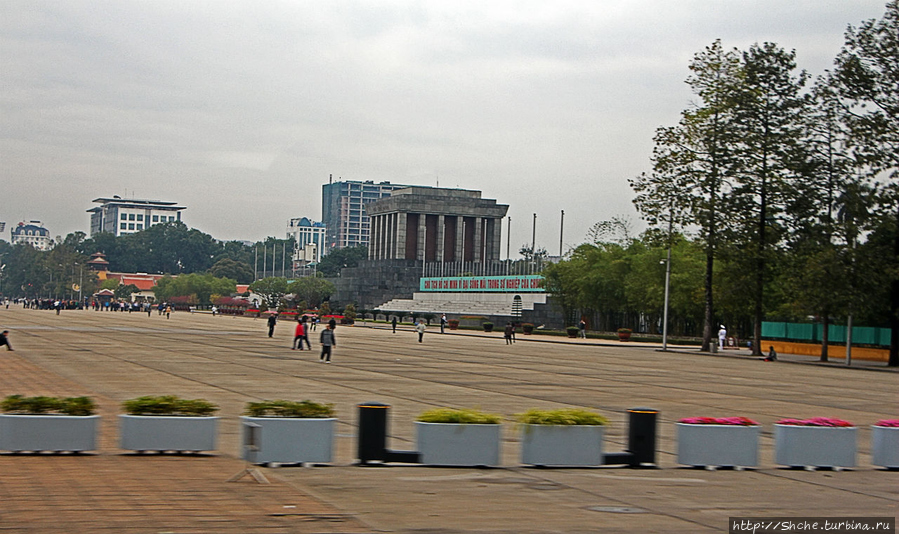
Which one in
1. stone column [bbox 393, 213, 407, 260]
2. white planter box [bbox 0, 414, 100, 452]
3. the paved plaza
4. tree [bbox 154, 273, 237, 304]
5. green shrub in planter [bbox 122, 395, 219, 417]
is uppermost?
stone column [bbox 393, 213, 407, 260]

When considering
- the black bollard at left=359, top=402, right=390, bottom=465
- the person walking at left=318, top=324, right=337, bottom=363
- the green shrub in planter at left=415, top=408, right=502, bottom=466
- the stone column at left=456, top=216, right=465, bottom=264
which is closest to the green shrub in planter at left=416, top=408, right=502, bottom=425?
the green shrub in planter at left=415, top=408, right=502, bottom=466

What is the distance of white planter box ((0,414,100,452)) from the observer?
14.4 meters

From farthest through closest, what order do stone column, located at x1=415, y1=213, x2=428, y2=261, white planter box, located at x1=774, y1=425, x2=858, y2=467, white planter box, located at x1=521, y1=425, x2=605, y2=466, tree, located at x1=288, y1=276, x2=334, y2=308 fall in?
stone column, located at x1=415, y1=213, x2=428, y2=261, tree, located at x1=288, y1=276, x2=334, y2=308, white planter box, located at x1=774, y1=425, x2=858, y2=467, white planter box, located at x1=521, y1=425, x2=605, y2=466

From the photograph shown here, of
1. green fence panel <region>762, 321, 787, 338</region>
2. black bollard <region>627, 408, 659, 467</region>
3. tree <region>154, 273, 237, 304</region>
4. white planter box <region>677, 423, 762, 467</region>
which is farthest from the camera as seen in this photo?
tree <region>154, 273, 237, 304</region>

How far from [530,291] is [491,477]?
107113 millimetres

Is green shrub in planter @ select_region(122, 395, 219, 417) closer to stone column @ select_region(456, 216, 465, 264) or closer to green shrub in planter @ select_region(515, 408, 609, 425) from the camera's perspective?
green shrub in planter @ select_region(515, 408, 609, 425)

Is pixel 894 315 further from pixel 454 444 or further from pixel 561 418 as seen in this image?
pixel 454 444

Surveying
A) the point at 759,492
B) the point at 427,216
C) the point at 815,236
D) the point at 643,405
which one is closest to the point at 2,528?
the point at 759,492

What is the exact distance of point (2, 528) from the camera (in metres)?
9.97

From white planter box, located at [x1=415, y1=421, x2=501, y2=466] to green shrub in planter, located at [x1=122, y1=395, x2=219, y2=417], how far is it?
135 inches

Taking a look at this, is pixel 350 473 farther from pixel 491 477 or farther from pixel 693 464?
pixel 693 464

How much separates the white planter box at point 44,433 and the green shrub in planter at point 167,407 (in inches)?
27.4

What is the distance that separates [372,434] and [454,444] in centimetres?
126

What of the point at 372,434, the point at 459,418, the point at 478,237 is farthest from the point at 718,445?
the point at 478,237
